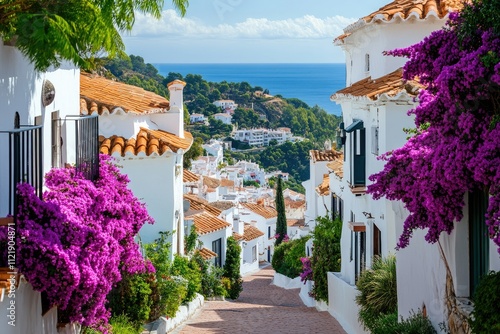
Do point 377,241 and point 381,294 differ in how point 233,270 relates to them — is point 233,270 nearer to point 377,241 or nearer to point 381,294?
point 377,241

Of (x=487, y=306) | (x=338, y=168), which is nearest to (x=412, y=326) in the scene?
(x=487, y=306)

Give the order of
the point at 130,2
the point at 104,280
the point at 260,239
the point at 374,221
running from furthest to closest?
the point at 260,239 → the point at 374,221 → the point at 104,280 → the point at 130,2

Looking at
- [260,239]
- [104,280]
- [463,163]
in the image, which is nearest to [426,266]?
[463,163]

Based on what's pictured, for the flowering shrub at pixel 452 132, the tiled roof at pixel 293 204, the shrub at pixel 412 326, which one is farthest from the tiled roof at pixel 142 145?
the tiled roof at pixel 293 204

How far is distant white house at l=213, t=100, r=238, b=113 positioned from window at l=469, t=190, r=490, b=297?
15163 centimetres

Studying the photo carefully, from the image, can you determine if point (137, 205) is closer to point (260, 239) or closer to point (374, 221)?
point (374, 221)

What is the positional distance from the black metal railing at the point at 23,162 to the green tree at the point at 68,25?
96 centimetres

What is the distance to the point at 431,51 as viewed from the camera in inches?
426

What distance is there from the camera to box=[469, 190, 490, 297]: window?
37.5ft

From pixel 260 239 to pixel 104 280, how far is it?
223 ft

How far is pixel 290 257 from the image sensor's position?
4406 cm

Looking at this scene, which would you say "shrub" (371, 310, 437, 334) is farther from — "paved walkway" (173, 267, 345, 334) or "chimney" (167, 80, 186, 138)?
"chimney" (167, 80, 186, 138)

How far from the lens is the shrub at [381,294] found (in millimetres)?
18078

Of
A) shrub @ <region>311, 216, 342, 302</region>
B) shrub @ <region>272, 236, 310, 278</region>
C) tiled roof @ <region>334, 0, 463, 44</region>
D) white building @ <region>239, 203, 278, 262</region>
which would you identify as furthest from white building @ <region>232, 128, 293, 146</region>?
tiled roof @ <region>334, 0, 463, 44</region>
